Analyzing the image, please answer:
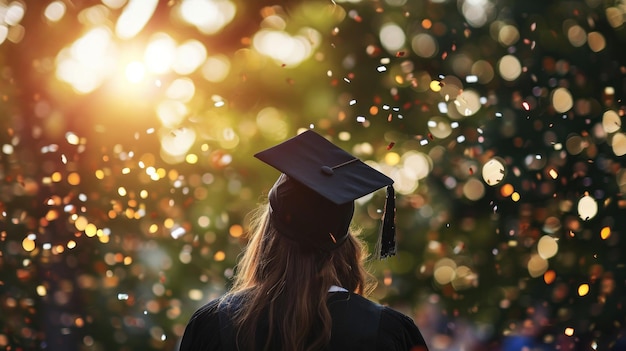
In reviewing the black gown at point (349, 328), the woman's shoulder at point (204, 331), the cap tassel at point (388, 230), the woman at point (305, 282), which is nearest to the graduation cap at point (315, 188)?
the woman at point (305, 282)

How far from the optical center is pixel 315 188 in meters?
3.43

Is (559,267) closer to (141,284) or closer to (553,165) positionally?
(553,165)

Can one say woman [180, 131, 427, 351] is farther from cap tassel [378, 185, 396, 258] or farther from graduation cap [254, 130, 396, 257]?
cap tassel [378, 185, 396, 258]

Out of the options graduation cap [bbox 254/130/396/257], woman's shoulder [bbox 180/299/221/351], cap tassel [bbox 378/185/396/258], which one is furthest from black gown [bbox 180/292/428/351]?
cap tassel [bbox 378/185/396/258]

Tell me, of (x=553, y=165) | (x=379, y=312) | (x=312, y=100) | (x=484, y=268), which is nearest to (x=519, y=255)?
(x=484, y=268)

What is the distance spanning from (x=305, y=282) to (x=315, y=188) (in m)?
0.47

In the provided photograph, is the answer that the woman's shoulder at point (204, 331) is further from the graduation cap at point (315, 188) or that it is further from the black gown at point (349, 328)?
the graduation cap at point (315, 188)

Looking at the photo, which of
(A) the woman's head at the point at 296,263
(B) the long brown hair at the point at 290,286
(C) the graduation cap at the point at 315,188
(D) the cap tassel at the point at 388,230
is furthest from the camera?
(D) the cap tassel at the point at 388,230

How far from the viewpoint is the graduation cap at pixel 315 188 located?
3.29m

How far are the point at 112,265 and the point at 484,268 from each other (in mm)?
4019

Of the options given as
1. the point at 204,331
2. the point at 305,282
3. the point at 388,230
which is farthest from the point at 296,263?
the point at 388,230

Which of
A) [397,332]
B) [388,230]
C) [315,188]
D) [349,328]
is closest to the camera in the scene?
[349,328]

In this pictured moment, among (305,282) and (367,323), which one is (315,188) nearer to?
(305,282)

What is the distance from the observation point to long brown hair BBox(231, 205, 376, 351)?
9.84 feet
